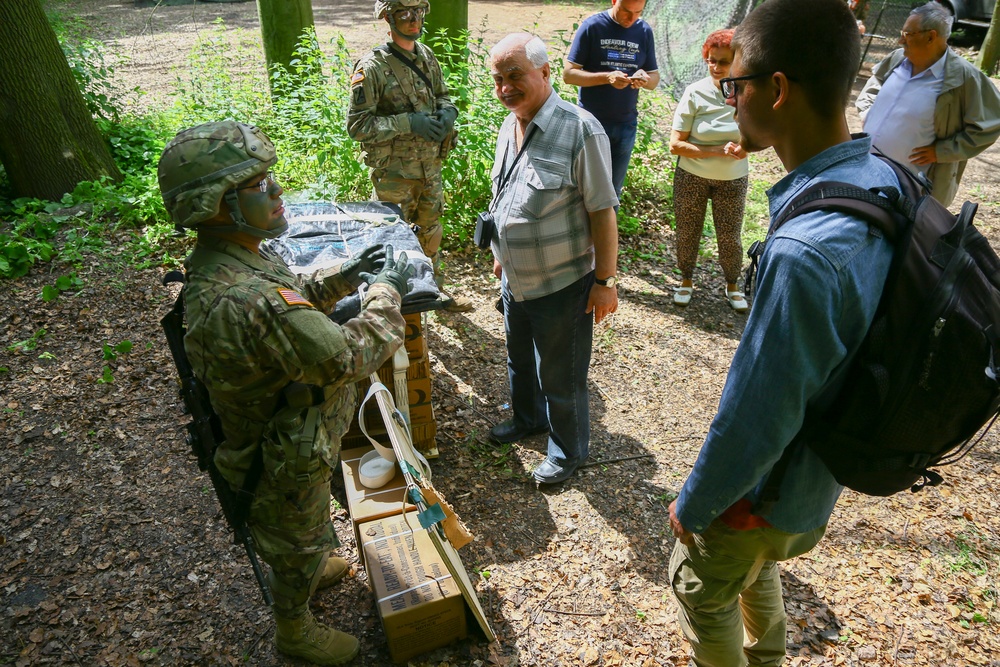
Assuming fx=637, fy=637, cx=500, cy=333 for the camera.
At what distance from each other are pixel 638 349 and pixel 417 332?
6.44 ft

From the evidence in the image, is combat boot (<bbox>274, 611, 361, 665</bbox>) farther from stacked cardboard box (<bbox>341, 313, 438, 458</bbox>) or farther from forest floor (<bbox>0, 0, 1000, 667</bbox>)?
stacked cardboard box (<bbox>341, 313, 438, 458</bbox>)

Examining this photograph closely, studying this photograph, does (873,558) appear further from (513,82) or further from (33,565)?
(33,565)

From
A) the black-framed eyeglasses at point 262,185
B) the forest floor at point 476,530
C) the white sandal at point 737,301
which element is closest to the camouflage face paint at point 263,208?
the black-framed eyeglasses at point 262,185

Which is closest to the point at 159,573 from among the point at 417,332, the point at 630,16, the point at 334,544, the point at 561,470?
the point at 334,544

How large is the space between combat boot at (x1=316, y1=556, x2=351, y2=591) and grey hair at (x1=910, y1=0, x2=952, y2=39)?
15.0ft

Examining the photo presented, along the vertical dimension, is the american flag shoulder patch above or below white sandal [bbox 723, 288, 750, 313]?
above

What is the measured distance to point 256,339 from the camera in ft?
6.00

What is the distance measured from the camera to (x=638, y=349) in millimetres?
4664

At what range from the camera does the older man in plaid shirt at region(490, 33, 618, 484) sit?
2.73 m

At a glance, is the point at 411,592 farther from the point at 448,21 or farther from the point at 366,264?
the point at 448,21

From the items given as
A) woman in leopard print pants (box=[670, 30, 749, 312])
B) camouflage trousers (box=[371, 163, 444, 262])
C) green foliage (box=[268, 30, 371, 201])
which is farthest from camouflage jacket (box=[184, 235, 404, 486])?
woman in leopard print pants (box=[670, 30, 749, 312])

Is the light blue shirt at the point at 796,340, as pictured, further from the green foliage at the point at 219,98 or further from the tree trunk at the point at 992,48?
the tree trunk at the point at 992,48

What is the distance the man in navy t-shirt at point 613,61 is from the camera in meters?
4.77

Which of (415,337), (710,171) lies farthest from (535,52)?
(710,171)
